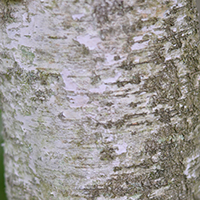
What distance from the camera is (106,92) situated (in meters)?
0.67

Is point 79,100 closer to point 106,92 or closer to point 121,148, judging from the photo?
point 106,92

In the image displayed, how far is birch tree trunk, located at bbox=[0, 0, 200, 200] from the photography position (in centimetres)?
64

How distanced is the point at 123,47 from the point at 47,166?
437 millimetres

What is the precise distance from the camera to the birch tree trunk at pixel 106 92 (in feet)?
2.10

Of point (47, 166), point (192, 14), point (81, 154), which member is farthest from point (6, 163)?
point (192, 14)

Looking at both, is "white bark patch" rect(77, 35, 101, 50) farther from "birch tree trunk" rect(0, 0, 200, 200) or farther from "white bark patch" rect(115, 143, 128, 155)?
"white bark patch" rect(115, 143, 128, 155)

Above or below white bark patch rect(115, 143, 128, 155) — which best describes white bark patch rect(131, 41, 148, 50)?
above

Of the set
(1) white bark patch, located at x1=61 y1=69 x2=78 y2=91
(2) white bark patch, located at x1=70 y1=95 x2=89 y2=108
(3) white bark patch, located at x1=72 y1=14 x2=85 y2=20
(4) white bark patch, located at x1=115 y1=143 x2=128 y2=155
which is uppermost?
(3) white bark patch, located at x1=72 y1=14 x2=85 y2=20

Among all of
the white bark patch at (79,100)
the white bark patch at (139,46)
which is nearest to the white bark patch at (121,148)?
the white bark patch at (79,100)

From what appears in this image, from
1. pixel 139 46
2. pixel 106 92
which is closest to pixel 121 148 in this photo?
pixel 106 92

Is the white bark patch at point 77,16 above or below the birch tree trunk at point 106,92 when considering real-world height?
above

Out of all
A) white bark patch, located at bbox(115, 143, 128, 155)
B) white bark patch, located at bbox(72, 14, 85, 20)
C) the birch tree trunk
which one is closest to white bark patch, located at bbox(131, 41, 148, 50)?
the birch tree trunk

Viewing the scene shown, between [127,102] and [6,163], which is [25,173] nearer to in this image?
[6,163]

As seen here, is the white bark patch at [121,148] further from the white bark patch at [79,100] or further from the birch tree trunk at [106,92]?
the white bark patch at [79,100]
